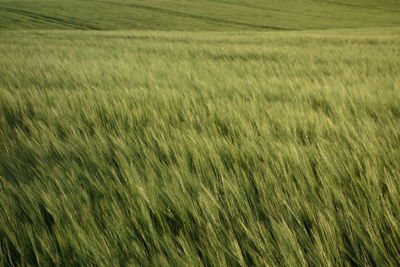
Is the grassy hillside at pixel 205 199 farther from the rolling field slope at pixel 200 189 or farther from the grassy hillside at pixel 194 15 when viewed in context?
the grassy hillside at pixel 194 15

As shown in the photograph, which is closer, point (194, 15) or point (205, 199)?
point (205, 199)

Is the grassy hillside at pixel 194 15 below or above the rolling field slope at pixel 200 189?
above

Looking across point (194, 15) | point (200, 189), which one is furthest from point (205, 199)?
point (194, 15)

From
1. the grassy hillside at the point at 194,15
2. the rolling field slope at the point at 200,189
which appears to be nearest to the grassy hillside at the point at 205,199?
the rolling field slope at the point at 200,189

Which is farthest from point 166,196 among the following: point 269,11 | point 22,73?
point 269,11

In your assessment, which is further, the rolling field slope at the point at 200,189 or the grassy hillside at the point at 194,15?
the grassy hillside at the point at 194,15

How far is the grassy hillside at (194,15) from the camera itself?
2148cm

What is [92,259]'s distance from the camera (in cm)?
52

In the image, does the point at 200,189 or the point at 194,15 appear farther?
the point at 194,15

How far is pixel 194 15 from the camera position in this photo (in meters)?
26.2

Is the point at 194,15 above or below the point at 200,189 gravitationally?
above

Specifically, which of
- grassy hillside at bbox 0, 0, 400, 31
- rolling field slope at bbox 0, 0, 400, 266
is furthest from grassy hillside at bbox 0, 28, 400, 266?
grassy hillside at bbox 0, 0, 400, 31

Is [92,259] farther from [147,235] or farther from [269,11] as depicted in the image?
[269,11]

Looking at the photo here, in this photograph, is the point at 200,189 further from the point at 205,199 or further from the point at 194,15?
the point at 194,15
